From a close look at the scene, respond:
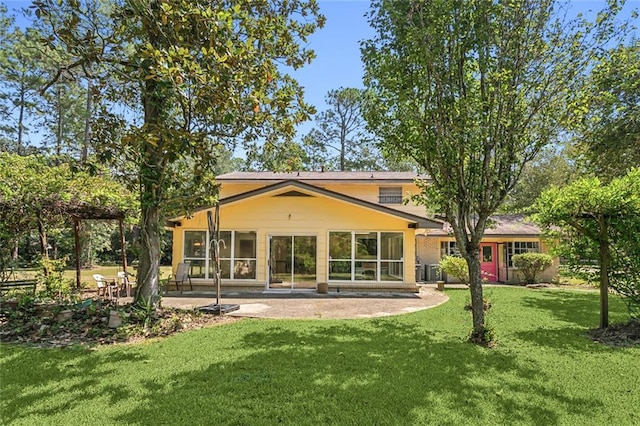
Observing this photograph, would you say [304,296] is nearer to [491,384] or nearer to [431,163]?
[431,163]

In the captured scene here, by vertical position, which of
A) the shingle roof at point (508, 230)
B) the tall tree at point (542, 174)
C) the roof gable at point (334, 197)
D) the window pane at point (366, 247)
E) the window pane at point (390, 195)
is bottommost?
the window pane at point (366, 247)

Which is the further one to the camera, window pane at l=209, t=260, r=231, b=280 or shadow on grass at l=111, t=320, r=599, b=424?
window pane at l=209, t=260, r=231, b=280

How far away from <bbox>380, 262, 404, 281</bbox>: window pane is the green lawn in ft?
22.2

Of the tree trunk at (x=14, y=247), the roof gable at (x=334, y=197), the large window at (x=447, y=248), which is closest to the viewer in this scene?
the tree trunk at (x=14, y=247)

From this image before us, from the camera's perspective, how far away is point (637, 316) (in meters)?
7.57

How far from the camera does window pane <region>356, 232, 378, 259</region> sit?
48.3ft

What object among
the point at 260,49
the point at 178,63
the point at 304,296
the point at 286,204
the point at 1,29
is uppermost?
the point at 1,29

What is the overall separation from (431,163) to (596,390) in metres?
4.38

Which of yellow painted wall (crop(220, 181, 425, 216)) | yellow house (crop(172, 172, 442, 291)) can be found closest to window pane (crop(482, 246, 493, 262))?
yellow painted wall (crop(220, 181, 425, 216))

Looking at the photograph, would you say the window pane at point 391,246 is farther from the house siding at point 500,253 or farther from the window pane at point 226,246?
the window pane at point 226,246

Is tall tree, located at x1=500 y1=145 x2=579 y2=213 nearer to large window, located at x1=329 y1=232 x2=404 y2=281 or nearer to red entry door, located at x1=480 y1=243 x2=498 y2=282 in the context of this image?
red entry door, located at x1=480 y1=243 x2=498 y2=282

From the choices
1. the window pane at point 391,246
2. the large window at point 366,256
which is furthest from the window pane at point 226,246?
the window pane at point 391,246

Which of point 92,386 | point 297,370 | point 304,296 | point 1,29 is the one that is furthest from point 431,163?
point 1,29

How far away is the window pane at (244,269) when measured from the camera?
14.7 meters
